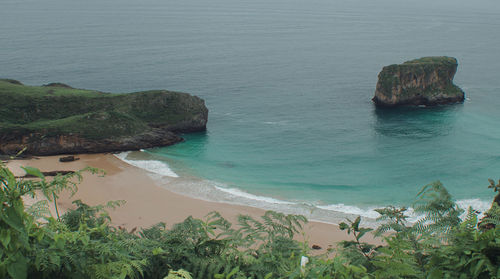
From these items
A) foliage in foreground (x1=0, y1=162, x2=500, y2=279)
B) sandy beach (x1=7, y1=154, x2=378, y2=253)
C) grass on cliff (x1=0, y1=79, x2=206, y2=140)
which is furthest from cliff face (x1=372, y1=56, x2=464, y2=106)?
foliage in foreground (x1=0, y1=162, x2=500, y2=279)

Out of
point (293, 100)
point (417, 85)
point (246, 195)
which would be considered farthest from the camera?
point (293, 100)

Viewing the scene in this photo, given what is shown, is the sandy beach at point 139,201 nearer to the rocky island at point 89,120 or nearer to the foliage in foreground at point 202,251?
the rocky island at point 89,120

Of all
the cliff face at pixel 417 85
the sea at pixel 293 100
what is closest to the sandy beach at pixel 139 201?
the sea at pixel 293 100

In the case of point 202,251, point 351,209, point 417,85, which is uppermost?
point 202,251

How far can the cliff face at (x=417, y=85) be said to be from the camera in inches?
2653

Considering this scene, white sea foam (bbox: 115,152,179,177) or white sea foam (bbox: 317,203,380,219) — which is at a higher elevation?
white sea foam (bbox: 115,152,179,177)

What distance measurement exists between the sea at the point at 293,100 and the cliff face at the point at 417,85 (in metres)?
1.97

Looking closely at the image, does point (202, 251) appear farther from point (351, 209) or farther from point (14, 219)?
point (351, 209)

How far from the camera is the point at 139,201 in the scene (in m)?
34.6

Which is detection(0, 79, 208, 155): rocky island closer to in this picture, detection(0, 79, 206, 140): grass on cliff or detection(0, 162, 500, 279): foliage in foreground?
detection(0, 79, 206, 140): grass on cliff

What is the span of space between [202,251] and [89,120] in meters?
44.4

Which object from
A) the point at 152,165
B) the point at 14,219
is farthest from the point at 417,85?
the point at 14,219

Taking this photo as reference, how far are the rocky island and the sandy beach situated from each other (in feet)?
7.59

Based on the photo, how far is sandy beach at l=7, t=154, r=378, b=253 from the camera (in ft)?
98.5
